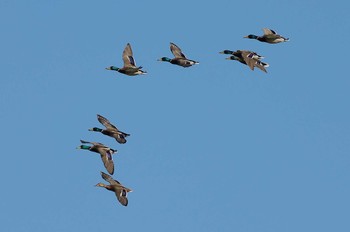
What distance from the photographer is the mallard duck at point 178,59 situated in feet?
447

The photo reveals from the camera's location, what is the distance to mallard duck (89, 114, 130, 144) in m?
133

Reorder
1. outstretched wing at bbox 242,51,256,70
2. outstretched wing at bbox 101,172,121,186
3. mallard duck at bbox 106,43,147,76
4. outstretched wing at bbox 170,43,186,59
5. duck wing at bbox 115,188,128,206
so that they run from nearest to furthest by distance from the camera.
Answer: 1. duck wing at bbox 115,188,128,206
2. outstretched wing at bbox 242,51,256,70
3. outstretched wing at bbox 101,172,121,186
4. mallard duck at bbox 106,43,147,76
5. outstretched wing at bbox 170,43,186,59

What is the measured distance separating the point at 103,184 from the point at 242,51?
19.2 m

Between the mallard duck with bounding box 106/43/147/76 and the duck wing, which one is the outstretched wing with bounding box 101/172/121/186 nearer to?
the duck wing

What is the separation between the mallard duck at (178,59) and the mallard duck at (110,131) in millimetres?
9272

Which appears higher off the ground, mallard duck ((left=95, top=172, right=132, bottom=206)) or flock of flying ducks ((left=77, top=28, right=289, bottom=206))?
flock of flying ducks ((left=77, top=28, right=289, bottom=206))

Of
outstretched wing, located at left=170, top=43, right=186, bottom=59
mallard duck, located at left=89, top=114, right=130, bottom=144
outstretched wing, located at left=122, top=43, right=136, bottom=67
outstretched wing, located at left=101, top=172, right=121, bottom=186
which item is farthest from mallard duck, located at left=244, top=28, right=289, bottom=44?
outstretched wing, located at left=101, top=172, right=121, bottom=186

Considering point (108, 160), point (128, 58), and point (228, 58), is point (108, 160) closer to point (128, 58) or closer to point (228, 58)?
point (128, 58)

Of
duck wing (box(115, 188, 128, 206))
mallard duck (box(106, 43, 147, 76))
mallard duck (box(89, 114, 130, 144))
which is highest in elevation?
mallard duck (box(106, 43, 147, 76))

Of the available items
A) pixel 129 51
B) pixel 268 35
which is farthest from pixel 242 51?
pixel 129 51

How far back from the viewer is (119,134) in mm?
133750

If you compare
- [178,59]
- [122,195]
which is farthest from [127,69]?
[122,195]

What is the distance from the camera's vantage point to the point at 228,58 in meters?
139

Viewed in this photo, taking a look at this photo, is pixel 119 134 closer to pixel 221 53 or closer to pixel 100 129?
pixel 100 129
